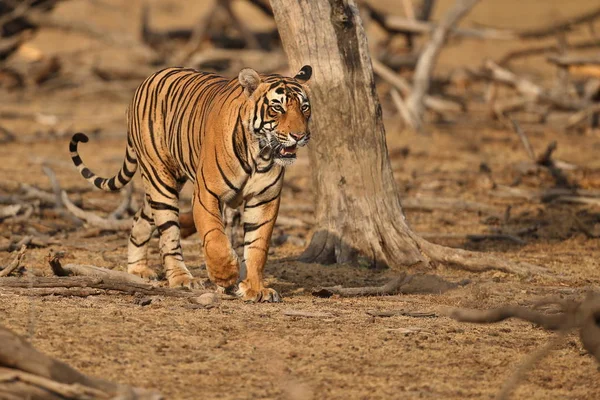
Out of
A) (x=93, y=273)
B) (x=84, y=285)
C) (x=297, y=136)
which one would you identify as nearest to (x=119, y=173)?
(x=93, y=273)

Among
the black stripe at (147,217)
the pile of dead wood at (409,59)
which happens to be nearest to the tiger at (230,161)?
the black stripe at (147,217)

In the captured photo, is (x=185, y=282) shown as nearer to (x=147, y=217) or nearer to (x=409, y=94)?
(x=147, y=217)

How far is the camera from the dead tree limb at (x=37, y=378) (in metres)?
3.93

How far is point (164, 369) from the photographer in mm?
4770

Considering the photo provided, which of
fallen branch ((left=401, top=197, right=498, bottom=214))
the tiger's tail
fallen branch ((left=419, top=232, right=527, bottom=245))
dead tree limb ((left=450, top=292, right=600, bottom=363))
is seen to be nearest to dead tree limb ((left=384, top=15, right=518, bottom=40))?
fallen branch ((left=401, top=197, right=498, bottom=214))

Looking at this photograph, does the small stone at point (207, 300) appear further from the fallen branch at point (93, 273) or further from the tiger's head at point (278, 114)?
the tiger's head at point (278, 114)

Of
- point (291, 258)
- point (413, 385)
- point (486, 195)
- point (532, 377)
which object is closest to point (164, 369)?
point (413, 385)

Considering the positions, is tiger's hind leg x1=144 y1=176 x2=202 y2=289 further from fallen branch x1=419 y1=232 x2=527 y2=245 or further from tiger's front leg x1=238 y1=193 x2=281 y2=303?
fallen branch x1=419 y1=232 x2=527 y2=245

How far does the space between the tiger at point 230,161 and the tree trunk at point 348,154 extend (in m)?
0.73

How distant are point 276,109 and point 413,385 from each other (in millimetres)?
1969

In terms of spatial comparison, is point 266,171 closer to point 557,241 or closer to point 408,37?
point 557,241

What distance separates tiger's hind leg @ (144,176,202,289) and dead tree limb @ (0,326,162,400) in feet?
9.03

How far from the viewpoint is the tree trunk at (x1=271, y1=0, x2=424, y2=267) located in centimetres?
734

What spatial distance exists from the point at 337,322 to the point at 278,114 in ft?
4.00
